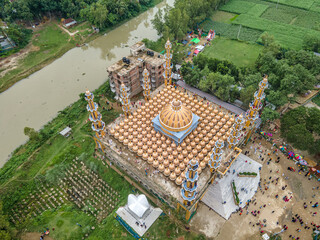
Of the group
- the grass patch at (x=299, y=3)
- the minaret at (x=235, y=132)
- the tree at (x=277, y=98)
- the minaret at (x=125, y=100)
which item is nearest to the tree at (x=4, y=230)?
the minaret at (x=125, y=100)

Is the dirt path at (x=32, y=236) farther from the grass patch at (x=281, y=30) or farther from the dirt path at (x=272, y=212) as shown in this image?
the grass patch at (x=281, y=30)

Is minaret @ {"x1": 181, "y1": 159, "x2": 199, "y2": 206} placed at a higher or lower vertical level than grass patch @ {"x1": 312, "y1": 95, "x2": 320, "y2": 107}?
higher

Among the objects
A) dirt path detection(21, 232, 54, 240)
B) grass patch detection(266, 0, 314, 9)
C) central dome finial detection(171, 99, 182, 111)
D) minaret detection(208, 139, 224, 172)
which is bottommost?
dirt path detection(21, 232, 54, 240)

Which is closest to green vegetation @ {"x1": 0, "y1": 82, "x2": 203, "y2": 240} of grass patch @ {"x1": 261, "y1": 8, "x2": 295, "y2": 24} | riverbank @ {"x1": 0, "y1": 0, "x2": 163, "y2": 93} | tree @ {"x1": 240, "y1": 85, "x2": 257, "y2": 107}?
riverbank @ {"x1": 0, "y1": 0, "x2": 163, "y2": 93}

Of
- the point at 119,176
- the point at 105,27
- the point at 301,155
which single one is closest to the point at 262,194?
the point at 301,155

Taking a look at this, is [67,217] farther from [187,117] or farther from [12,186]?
[187,117]

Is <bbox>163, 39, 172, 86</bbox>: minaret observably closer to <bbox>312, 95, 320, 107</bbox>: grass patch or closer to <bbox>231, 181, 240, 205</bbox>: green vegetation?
<bbox>231, 181, 240, 205</bbox>: green vegetation
